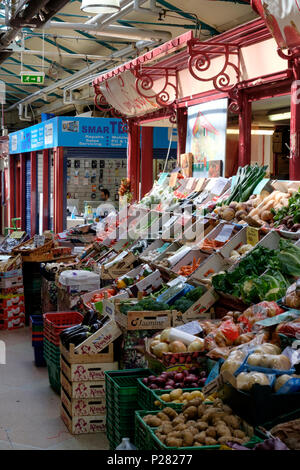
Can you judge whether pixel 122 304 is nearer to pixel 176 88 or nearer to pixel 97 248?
pixel 97 248

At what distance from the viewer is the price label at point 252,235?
5.32 m

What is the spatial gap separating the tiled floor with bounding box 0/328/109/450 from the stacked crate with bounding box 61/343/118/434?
10 centimetres

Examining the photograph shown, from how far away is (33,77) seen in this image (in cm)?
1191

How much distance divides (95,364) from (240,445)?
231cm

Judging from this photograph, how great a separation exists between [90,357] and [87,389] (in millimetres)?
253

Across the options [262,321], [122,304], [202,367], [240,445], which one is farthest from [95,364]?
[240,445]

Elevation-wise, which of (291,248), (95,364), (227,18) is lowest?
(95,364)

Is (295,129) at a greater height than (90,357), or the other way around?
(295,129)

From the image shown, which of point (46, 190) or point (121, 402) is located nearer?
point (121, 402)

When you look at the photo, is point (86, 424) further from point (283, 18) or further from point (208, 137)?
point (208, 137)

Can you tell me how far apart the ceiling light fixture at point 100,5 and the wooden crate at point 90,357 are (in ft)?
10.2

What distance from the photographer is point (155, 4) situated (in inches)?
385

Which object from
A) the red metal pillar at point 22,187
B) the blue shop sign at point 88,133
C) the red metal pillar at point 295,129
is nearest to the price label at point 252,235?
the red metal pillar at point 295,129

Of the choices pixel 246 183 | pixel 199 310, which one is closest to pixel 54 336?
pixel 199 310
